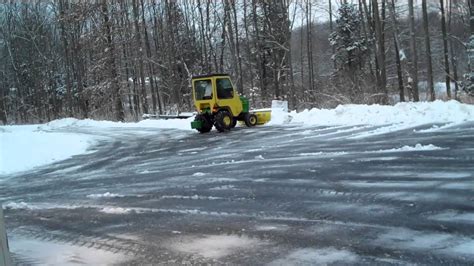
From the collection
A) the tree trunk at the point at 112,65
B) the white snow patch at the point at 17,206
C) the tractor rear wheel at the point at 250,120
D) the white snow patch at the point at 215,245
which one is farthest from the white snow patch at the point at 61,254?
the tree trunk at the point at 112,65

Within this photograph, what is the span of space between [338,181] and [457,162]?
236 centimetres

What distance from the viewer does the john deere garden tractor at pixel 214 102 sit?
63.4 ft

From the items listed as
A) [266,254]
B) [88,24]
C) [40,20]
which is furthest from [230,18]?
[266,254]

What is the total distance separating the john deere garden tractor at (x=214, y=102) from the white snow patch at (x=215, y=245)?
13.9 m

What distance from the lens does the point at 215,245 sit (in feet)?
17.4

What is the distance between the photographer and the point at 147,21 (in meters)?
48.5

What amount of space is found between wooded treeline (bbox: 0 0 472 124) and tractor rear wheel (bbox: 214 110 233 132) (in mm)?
8480

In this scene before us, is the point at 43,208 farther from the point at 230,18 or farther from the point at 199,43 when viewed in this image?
the point at 199,43

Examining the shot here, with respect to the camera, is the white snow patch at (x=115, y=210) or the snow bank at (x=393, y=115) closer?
the white snow patch at (x=115, y=210)

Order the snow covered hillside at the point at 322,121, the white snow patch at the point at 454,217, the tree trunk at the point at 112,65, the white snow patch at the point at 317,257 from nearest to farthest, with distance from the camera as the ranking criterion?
1. the white snow patch at the point at 317,257
2. the white snow patch at the point at 454,217
3. the snow covered hillside at the point at 322,121
4. the tree trunk at the point at 112,65

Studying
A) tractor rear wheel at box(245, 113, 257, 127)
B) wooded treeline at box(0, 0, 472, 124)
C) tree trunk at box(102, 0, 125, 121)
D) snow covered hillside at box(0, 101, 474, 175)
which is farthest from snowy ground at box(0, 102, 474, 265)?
tree trunk at box(102, 0, 125, 121)

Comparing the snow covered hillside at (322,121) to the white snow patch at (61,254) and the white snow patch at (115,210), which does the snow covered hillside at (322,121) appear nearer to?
the white snow patch at (115,210)

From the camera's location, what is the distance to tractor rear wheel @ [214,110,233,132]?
766 inches

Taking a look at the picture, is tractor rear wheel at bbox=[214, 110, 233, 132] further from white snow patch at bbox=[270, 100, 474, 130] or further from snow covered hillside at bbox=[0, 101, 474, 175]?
white snow patch at bbox=[270, 100, 474, 130]
